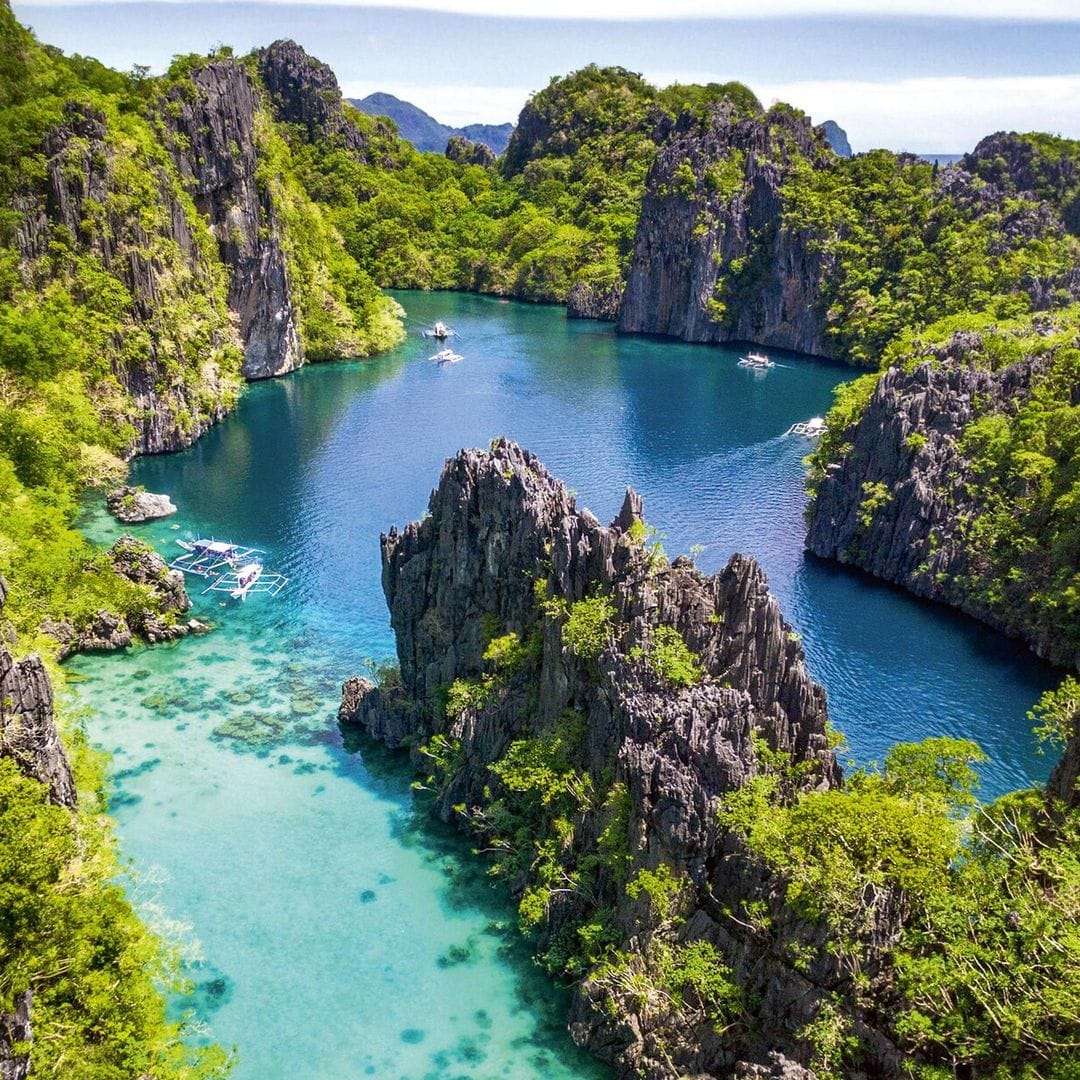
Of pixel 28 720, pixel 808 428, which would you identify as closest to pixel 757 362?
pixel 808 428


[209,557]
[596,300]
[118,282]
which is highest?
[118,282]

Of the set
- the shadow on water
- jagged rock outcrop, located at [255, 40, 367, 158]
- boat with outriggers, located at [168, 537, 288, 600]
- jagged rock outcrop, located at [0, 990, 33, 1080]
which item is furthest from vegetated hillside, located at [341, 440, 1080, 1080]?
jagged rock outcrop, located at [255, 40, 367, 158]

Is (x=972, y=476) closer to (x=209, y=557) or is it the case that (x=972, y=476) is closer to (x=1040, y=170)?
(x=209, y=557)

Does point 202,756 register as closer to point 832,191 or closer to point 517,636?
point 517,636

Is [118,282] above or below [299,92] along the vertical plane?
below

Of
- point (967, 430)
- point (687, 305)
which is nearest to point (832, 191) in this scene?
point (687, 305)

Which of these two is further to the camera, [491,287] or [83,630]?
[491,287]
